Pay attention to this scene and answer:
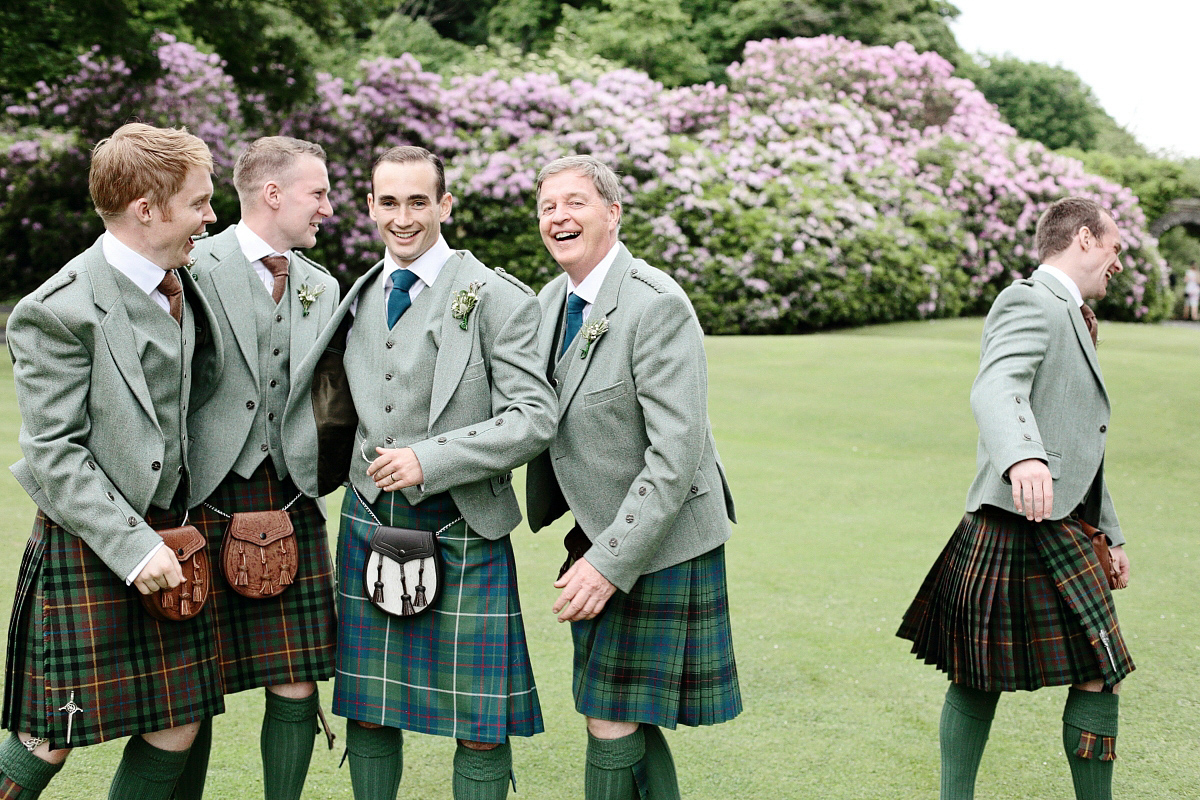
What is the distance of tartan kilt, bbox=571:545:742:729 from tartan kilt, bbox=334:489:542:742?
0.20 m

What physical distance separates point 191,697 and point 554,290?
4.48 feet

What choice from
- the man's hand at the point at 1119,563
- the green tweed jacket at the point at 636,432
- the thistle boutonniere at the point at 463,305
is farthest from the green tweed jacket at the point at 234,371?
the man's hand at the point at 1119,563

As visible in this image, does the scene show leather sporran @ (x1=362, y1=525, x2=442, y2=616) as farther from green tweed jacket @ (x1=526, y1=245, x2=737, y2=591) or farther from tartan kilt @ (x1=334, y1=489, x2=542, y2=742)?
green tweed jacket @ (x1=526, y1=245, x2=737, y2=591)

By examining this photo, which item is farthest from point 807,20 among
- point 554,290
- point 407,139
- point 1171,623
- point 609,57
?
point 554,290

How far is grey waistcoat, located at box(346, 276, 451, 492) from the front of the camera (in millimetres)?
2793

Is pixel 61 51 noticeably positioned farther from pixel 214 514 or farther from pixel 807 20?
pixel 807 20

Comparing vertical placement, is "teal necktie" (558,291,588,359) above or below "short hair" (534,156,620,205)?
below

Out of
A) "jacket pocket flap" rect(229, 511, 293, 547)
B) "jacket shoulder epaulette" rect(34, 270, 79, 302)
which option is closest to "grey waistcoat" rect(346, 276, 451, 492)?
"jacket pocket flap" rect(229, 511, 293, 547)

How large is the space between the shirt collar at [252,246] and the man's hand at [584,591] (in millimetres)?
1269

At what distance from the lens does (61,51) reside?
14180 millimetres

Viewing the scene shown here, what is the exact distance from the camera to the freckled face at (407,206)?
9.07ft

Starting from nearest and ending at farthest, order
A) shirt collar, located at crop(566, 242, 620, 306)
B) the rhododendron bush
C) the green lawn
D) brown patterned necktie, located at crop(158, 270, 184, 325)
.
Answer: brown patterned necktie, located at crop(158, 270, 184, 325) < shirt collar, located at crop(566, 242, 620, 306) < the green lawn < the rhododendron bush

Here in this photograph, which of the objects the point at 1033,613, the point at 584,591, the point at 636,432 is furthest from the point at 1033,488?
the point at 584,591

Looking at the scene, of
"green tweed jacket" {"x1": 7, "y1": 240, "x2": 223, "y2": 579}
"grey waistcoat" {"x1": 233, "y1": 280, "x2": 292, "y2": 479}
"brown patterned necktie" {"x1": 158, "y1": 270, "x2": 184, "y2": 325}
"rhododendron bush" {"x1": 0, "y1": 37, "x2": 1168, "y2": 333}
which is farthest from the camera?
"rhododendron bush" {"x1": 0, "y1": 37, "x2": 1168, "y2": 333}
